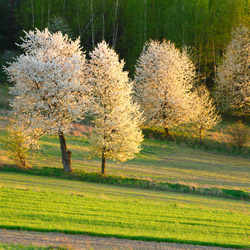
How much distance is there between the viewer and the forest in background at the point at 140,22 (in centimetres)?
7288

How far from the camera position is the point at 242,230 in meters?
18.5

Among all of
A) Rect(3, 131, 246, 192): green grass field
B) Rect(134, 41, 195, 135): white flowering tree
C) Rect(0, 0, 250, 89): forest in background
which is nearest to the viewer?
Rect(3, 131, 246, 192): green grass field

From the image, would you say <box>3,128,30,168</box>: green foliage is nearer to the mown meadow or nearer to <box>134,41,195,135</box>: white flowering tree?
the mown meadow

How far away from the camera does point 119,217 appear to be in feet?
60.4

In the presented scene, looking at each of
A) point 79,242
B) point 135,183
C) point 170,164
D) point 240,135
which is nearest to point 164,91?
point 240,135

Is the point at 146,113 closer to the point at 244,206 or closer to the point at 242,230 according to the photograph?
the point at 244,206

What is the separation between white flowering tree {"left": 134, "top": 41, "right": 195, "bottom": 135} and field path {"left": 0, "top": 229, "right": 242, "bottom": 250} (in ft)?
141

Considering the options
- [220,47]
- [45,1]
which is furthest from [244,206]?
[45,1]

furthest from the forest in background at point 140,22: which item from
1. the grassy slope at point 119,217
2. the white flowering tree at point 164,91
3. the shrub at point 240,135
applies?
the grassy slope at point 119,217

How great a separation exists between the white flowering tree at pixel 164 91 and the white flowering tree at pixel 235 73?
10.8 m

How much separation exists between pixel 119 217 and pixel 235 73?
55844 mm

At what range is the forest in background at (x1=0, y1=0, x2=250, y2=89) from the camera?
239 ft

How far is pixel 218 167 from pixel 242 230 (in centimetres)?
2677

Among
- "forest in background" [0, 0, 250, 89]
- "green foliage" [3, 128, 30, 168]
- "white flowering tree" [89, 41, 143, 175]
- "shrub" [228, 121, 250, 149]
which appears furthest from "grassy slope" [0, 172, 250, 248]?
"forest in background" [0, 0, 250, 89]
